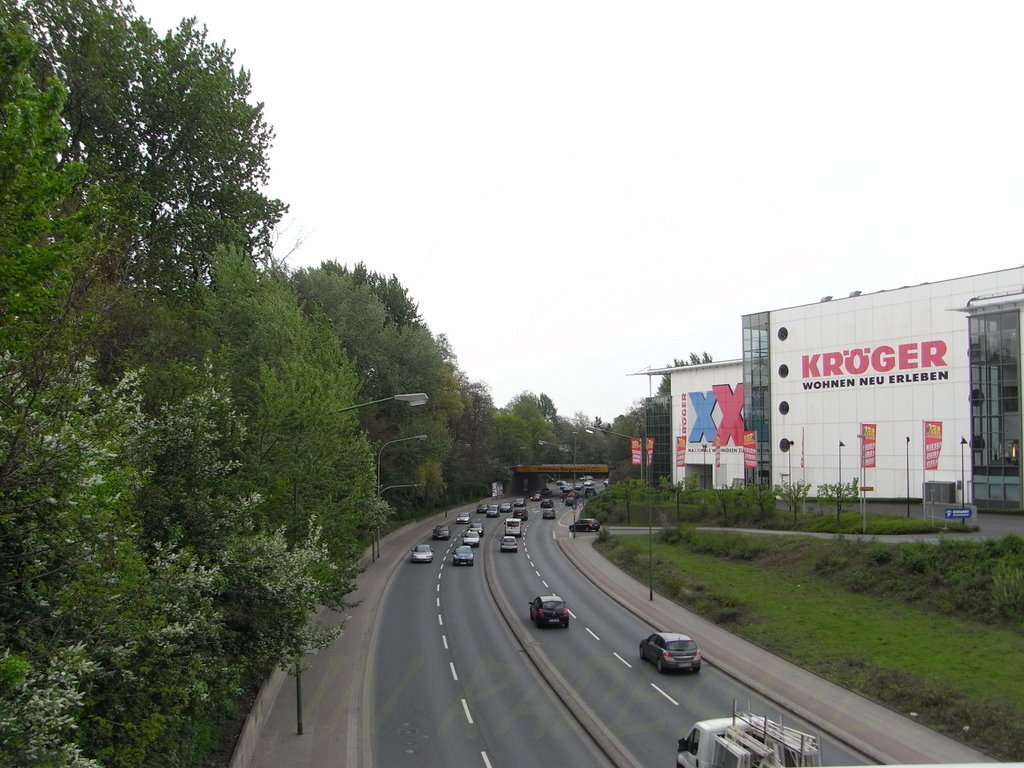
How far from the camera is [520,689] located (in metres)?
23.8

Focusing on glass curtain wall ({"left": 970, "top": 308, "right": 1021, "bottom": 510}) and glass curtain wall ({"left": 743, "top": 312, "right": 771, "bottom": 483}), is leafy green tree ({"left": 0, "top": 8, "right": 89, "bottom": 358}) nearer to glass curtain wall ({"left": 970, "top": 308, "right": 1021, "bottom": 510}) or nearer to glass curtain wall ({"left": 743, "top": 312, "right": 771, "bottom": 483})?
glass curtain wall ({"left": 970, "top": 308, "right": 1021, "bottom": 510})

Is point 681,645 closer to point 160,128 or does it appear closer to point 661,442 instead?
point 160,128

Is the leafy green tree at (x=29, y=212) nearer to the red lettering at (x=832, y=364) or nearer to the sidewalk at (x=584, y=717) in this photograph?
the sidewalk at (x=584, y=717)

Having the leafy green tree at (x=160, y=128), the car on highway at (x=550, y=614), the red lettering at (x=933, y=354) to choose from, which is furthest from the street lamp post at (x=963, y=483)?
A: the leafy green tree at (x=160, y=128)

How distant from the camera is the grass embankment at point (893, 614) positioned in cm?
2066

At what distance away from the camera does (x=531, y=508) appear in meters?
99.5

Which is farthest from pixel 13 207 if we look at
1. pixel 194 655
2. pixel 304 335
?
pixel 304 335

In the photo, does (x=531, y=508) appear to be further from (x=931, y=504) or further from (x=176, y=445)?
(x=176, y=445)

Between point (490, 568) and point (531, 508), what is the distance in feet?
168

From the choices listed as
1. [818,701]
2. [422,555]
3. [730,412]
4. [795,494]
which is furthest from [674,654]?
[730,412]

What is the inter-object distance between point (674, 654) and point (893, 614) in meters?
11.1

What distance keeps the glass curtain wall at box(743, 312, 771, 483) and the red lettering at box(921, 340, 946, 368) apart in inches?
565

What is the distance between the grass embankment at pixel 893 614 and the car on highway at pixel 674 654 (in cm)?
365

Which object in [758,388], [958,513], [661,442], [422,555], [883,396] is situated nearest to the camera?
[958,513]
